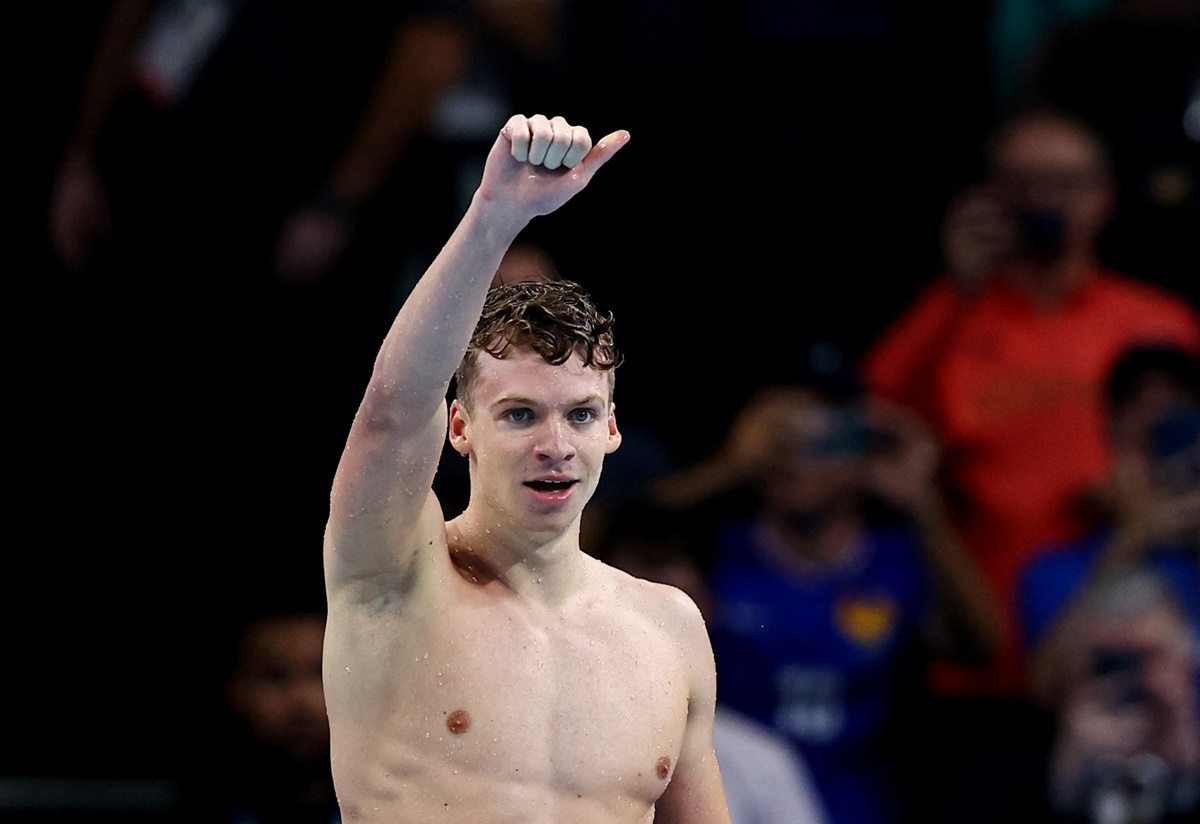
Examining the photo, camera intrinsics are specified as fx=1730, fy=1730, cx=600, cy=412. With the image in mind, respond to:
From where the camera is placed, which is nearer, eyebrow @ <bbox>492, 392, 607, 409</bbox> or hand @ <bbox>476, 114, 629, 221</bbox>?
hand @ <bbox>476, 114, 629, 221</bbox>

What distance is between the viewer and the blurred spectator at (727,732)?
16.0 ft

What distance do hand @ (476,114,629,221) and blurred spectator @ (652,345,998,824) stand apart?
3030 millimetres

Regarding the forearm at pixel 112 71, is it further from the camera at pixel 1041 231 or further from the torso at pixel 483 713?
the torso at pixel 483 713

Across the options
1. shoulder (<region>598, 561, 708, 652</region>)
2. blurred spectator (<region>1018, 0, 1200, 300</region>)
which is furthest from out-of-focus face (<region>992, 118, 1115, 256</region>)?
shoulder (<region>598, 561, 708, 652</region>)

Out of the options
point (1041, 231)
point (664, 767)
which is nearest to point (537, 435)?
point (664, 767)

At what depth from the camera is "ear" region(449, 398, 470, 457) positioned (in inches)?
113

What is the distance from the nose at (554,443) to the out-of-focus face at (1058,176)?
354 cm

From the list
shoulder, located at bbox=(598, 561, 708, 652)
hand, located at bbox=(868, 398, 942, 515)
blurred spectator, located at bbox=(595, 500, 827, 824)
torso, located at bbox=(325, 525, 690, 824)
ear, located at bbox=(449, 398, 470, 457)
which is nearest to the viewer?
torso, located at bbox=(325, 525, 690, 824)

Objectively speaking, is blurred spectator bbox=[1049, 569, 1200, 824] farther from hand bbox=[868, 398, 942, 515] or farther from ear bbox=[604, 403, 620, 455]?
ear bbox=[604, 403, 620, 455]

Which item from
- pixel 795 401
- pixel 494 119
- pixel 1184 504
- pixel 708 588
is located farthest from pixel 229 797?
pixel 1184 504

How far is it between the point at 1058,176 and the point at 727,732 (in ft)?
7.45

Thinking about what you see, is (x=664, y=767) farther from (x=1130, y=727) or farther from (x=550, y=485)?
(x=1130, y=727)

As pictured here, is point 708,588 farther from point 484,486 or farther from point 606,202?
point 484,486

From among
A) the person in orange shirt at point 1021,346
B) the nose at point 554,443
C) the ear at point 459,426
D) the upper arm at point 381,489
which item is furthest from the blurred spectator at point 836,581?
the upper arm at point 381,489
